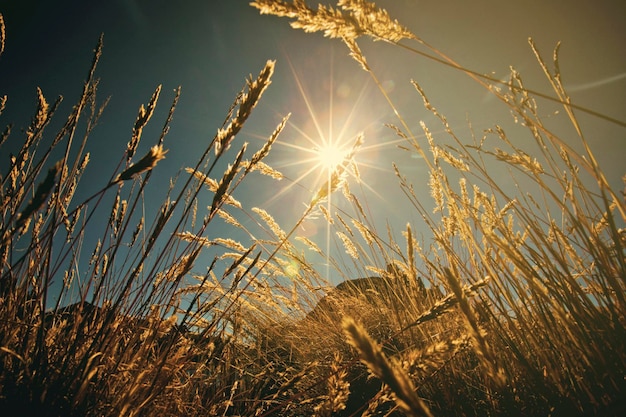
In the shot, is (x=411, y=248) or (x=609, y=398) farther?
(x=411, y=248)

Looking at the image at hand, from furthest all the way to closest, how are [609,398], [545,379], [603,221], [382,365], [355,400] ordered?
[355,400], [603,221], [545,379], [609,398], [382,365]

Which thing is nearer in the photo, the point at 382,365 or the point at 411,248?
the point at 382,365

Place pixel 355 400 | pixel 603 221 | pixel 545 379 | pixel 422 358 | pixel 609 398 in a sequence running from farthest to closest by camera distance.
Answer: pixel 355 400 → pixel 603 221 → pixel 545 379 → pixel 609 398 → pixel 422 358

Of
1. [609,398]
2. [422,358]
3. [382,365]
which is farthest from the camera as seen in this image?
[609,398]

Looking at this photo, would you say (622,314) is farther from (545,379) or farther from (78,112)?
(78,112)

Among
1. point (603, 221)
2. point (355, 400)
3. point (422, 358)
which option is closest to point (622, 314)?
point (603, 221)

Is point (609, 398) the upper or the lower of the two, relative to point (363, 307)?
lower

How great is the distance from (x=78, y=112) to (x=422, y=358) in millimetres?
1381

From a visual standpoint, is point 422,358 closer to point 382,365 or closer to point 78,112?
point 382,365

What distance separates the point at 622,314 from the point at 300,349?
6.73 feet

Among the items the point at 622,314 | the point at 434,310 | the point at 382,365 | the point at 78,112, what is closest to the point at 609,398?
the point at 622,314

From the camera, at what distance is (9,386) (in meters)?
0.92

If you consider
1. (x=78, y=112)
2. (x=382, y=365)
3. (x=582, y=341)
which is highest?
(x=78, y=112)

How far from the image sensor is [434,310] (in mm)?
746
